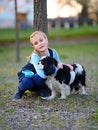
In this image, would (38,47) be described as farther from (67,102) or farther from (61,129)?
(61,129)

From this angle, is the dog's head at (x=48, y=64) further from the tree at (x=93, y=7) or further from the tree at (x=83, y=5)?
the tree at (x=93, y=7)

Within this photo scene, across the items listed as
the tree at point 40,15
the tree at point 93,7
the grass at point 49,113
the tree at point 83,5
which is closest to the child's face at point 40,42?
the grass at point 49,113

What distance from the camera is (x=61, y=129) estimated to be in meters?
6.10

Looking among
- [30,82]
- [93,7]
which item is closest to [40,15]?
[30,82]

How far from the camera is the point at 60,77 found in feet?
26.3

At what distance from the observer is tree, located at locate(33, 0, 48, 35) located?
9.64 metres

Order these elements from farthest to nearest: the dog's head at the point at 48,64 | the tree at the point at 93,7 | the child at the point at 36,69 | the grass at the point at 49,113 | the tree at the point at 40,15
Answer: the tree at the point at 93,7
the tree at the point at 40,15
the child at the point at 36,69
the dog's head at the point at 48,64
the grass at the point at 49,113

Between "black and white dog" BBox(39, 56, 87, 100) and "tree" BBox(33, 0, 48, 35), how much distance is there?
187cm

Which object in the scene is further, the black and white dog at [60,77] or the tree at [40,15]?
the tree at [40,15]

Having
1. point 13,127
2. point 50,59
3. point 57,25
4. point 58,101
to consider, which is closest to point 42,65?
point 50,59

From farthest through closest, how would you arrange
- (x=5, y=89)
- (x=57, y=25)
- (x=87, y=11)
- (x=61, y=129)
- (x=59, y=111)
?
(x=57, y=25), (x=87, y=11), (x=5, y=89), (x=59, y=111), (x=61, y=129)

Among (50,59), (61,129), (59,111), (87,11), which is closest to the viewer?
(61,129)

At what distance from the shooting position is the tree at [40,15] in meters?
9.64

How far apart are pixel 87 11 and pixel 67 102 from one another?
46.9 m
